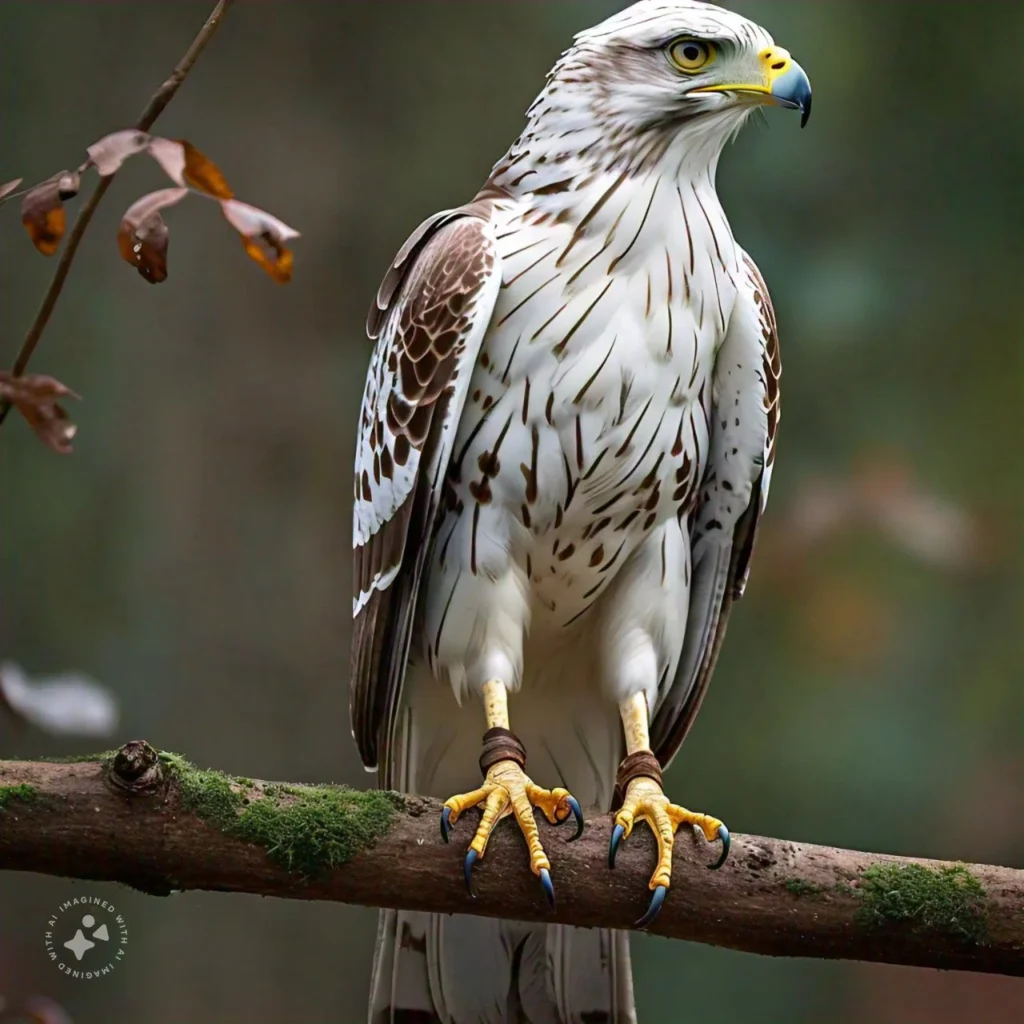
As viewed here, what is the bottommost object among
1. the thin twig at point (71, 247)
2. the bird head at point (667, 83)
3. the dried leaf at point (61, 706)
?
the dried leaf at point (61, 706)

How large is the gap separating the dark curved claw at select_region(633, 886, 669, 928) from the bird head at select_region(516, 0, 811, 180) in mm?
1222

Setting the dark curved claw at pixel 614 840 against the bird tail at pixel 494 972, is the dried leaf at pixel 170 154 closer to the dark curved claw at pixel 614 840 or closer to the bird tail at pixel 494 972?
the dark curved claw at pixel 614 840

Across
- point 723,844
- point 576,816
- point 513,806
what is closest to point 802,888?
point 723,844

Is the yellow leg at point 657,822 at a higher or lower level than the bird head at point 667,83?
lower

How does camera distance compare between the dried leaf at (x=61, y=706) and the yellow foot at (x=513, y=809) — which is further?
the yellow foot at (x=513, y=809)

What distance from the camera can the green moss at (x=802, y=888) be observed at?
2256mm

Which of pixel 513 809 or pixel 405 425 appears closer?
pixel 513 809

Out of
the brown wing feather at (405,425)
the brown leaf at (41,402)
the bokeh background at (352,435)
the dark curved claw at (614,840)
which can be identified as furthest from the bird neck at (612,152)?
the bokeh background at (352,435)

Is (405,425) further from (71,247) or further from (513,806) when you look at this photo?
(71,247)

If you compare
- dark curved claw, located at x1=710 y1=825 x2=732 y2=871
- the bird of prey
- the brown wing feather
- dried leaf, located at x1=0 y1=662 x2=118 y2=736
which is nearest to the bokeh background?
the bird of prey

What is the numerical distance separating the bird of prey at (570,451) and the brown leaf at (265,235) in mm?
870

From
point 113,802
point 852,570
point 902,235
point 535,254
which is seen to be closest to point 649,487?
point 535,254

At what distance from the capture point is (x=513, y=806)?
2357mm

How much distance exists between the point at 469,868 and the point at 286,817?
0.96ft
